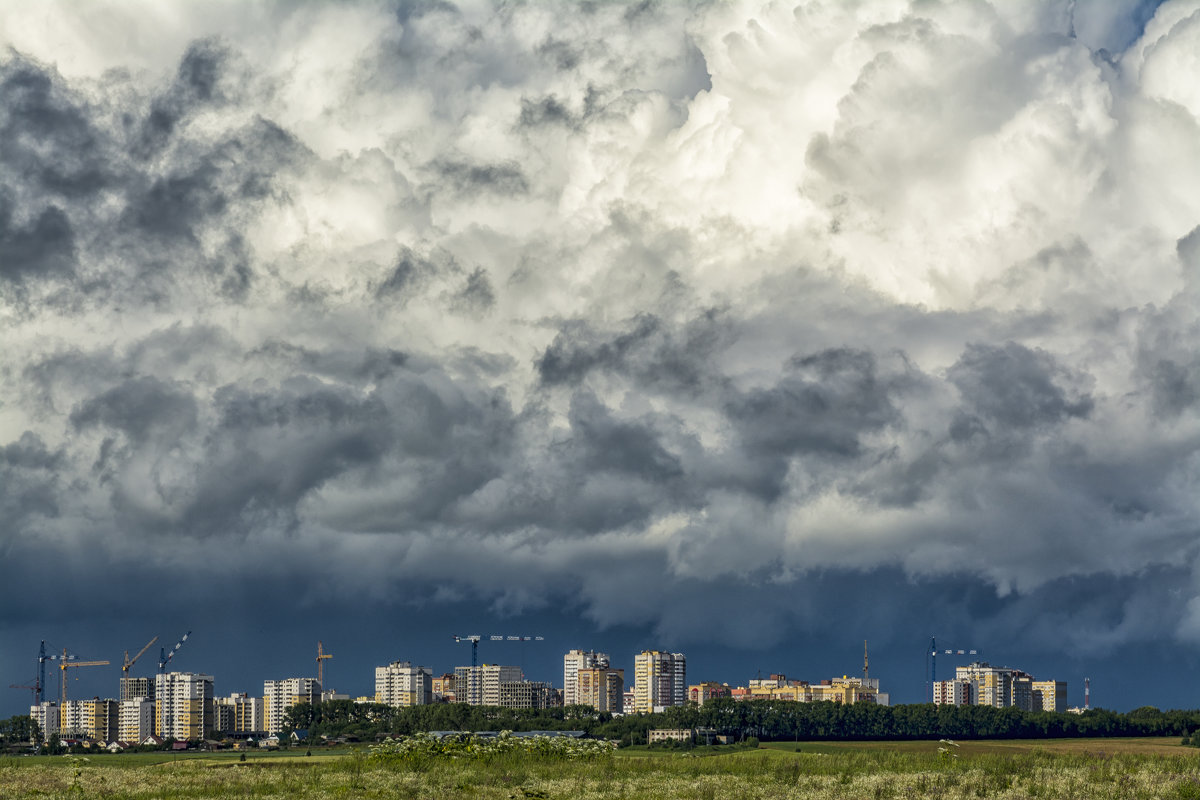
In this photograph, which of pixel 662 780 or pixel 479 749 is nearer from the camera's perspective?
pixel 662 780

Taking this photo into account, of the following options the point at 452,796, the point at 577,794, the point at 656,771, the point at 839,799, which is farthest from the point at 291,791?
the point at 839,799

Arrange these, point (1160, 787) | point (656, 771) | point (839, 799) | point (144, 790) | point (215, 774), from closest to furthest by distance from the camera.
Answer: point (839, 799), point (1160, 787), point (144, 790), point (656, 771), point (215, 774)

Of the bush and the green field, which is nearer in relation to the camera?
the green field

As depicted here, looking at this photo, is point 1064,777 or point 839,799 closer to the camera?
point 839,799

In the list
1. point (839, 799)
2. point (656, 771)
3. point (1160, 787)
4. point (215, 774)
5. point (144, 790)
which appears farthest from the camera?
point (215, 774)

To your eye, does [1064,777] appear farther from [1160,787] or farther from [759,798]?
[759,798]

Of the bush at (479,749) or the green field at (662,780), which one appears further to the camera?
the bush at (479,749)
